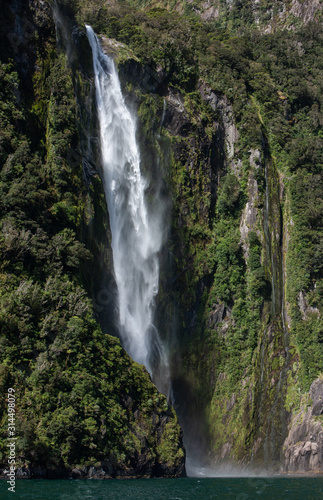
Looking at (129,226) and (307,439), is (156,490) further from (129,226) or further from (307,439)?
(129,226)

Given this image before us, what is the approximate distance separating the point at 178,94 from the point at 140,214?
1311 cm

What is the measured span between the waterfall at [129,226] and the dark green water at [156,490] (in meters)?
11.8

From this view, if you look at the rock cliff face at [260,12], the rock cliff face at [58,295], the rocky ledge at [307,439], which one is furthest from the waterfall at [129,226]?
the rock cliff face at [260,12]

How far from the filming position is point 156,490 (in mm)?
19844

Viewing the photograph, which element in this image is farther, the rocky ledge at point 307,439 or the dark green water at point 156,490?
the rocky ledge at point 307,439

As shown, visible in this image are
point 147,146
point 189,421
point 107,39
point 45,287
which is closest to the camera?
point 45,287

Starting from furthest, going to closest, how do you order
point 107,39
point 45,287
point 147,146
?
point 107,39
point 147,146
point 45,287

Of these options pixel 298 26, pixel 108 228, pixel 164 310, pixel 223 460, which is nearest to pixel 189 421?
pixel 223 460

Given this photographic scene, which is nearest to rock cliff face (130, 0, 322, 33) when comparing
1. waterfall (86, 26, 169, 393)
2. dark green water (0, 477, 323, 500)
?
waterfall (86, 26, 169, 393)

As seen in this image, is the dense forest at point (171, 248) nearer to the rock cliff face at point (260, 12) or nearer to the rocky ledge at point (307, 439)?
the rocky ledge at point (307, 439)

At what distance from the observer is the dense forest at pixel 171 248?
23.5 m

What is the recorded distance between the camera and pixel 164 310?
37.1 metres

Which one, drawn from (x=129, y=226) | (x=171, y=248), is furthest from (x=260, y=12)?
(x=129, y=226)

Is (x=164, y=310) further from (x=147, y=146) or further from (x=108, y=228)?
(x=147, y=146)
